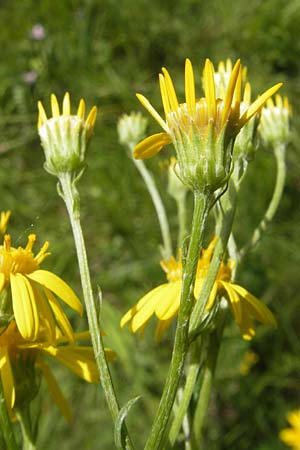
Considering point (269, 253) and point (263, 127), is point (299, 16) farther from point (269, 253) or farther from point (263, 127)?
point (263, 127)

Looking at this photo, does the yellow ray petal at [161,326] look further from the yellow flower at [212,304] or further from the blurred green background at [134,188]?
the blurred green background at [134,188]

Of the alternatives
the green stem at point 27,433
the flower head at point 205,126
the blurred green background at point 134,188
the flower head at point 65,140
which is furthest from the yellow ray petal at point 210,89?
the blurred green background at point 134,188

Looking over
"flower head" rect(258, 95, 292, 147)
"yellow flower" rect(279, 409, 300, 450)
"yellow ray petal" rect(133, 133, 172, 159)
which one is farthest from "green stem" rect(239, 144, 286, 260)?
"yellow flower" rect(279, 409, 300, 450)

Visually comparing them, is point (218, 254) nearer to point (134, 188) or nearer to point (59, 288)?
point (59, 288)

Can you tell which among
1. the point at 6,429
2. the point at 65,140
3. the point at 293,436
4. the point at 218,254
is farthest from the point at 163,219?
the point at 293,436

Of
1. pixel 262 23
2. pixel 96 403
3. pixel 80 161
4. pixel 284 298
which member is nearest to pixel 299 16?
pixel 262 23

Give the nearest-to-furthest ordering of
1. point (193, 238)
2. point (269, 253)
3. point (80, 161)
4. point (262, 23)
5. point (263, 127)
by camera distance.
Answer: point (193, 238), point (80, 161), point (263, 127), point (269, 253), point (262, 23)
